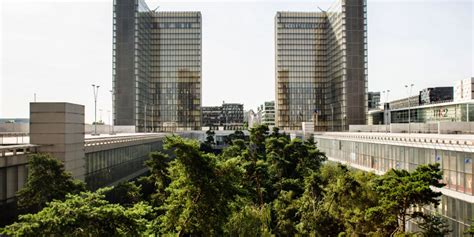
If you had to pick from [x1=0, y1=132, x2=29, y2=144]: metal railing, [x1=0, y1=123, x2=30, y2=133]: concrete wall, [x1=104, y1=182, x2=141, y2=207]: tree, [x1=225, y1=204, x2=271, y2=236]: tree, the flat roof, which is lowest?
[x1=225, y1=204, x2=271, y2=236]: tree

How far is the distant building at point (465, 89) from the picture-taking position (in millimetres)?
130938

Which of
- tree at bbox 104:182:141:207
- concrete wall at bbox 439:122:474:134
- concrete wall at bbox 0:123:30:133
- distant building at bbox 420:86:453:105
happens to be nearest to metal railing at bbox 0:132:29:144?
tree at bbox 104:182:141:207

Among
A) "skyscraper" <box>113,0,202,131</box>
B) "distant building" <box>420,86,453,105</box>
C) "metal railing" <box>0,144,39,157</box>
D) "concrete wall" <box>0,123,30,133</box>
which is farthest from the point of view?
"distant building" <box>420,86,453,105</box>

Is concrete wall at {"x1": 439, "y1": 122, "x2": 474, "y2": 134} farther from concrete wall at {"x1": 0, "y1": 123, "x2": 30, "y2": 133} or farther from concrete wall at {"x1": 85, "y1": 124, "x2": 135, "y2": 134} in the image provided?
concrete wall at {"x1": 85, "y1": 124, "x2": 135, "y2": 134}

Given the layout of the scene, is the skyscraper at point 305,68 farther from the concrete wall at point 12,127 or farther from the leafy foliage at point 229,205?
the concrete wall at point 12,127

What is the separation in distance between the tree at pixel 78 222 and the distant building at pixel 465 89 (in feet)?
448

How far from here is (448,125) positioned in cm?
5797

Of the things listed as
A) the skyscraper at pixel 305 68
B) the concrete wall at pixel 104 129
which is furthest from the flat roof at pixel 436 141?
A: the skyscraper at pixel 305 68

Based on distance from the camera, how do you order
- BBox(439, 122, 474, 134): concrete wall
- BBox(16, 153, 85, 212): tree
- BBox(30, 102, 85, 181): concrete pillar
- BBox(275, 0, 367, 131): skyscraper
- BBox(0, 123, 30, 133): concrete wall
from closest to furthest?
BBox(16, 153, 85, 212): tree → BBox(30, 102, 85, 181): concrete pillar → BBox(0, 123, 30, 133): concrete wall → BBox(439, 122, 474, 134): concrete wall → BBox(275, 0, 367, 131): skyscraper

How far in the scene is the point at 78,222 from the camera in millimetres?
13719

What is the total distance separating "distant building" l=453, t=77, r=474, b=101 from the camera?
130938 millimetres

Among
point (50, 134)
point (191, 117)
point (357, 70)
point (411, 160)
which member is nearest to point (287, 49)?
point (357, 70)

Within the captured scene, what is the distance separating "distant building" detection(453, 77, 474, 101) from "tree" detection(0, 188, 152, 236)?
448ft

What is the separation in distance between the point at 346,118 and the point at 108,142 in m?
105
